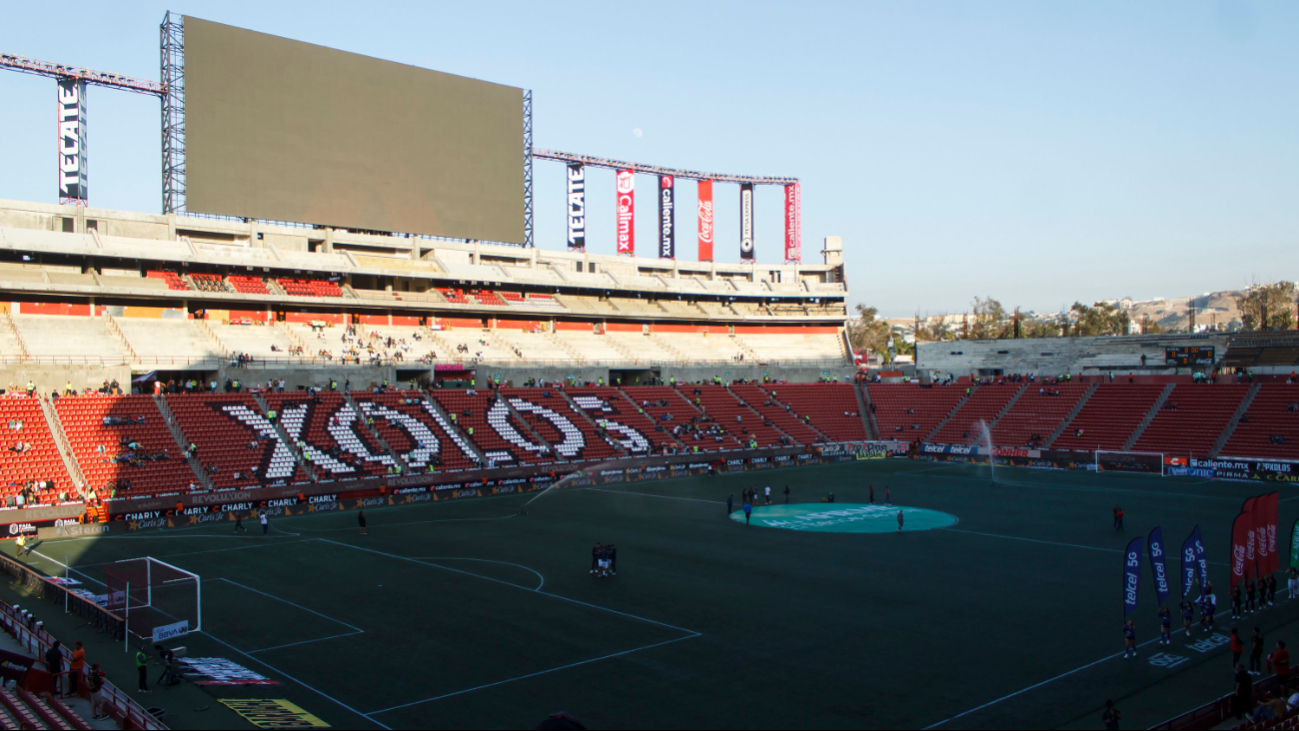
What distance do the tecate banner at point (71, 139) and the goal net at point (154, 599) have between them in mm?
46979

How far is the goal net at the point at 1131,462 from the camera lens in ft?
199

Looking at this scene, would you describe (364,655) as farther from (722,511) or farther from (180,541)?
(722,511)

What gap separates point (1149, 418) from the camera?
67.1 m

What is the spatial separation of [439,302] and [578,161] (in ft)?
68.5

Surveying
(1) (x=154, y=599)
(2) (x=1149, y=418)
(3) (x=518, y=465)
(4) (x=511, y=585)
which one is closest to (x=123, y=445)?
(3) (x=518, y=465)

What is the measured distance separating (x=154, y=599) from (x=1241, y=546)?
3280 cm

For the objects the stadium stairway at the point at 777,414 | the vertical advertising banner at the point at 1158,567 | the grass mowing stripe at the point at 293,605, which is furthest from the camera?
the stadium stairway at the point at 777,414

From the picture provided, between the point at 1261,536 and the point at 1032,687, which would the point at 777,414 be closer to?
the point at 1261,536

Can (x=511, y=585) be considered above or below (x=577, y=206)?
below

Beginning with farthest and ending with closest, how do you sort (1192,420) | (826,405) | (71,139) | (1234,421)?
(826,405), (1192,420), (1234,421), (71,139)

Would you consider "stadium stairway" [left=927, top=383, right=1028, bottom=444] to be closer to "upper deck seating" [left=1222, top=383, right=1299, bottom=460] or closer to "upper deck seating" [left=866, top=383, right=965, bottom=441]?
"upper deck seating" [left=866, top=383, right=965, bottom=441]

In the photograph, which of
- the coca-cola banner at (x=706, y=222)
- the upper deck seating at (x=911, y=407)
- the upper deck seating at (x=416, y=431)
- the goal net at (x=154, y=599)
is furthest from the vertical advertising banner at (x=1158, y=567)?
the coca-cola banner at (x=706, y=222)

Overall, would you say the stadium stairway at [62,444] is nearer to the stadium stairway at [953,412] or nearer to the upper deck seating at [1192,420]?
the stadium stairway at [953,412]

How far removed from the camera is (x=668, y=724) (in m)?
18.6
